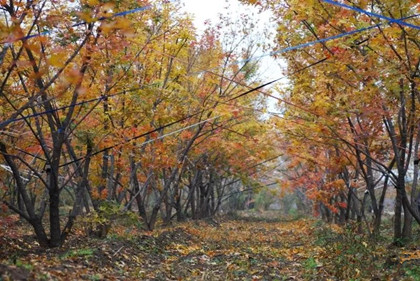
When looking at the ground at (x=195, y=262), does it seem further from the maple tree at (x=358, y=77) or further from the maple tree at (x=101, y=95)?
the maple tree at (x=358, y=77)

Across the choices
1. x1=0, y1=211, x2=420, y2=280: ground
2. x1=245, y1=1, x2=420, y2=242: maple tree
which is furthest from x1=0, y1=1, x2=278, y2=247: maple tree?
x1=245, y1=1, x2=420, y2=242: maple tree

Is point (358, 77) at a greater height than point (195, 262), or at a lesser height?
greater

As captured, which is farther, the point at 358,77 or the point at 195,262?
the point at 195,262

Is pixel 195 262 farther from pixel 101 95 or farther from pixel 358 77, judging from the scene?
pixel 358 77

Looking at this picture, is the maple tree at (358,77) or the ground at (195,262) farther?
the maple tree at (358,77)

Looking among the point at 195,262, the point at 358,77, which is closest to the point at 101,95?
the point at 195,262

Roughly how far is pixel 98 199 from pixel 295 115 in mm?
5431

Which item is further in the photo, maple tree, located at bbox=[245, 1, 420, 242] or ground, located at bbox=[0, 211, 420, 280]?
maple tree, located at bbox=[245, 1, 420, 242]

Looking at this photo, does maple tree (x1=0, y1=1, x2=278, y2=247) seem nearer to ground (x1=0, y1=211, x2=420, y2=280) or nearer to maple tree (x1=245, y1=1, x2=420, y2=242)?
ground (x1=0, y1=211, x2=420, y2=280)

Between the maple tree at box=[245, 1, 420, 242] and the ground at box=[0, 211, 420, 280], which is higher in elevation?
the maple tree at box=[245, 1, 420, 242]

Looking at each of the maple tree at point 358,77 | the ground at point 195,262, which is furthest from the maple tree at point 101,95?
the maple tree at point 358,77

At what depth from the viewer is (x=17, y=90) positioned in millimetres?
9961

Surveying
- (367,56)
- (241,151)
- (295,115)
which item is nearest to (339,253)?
(367,56)

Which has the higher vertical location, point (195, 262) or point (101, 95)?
point (101, 95)
